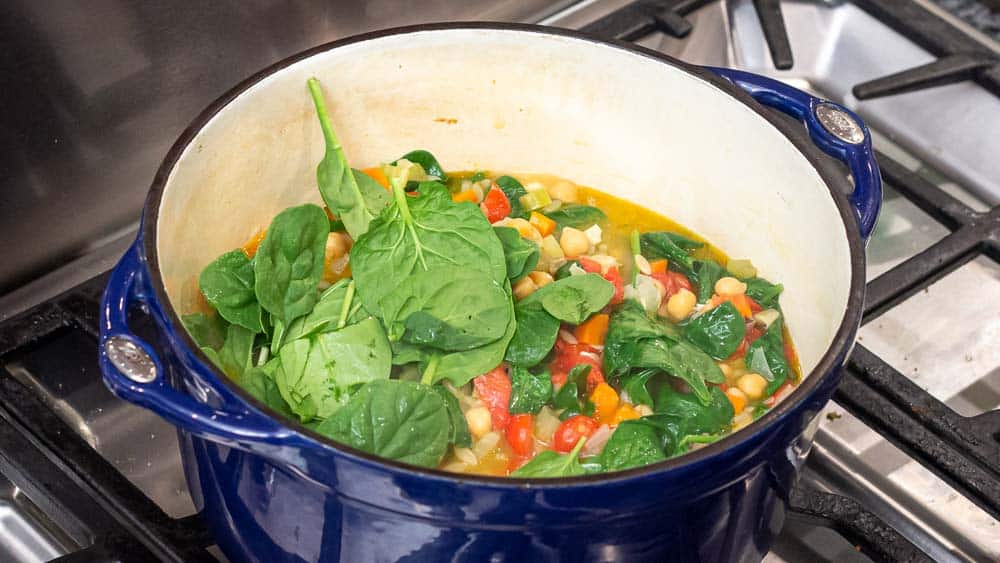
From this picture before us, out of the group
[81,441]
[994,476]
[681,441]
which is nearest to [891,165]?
[994,476]

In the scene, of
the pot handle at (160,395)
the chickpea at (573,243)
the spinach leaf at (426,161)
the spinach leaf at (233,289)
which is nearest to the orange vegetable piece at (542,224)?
the chickpea at (573,243)

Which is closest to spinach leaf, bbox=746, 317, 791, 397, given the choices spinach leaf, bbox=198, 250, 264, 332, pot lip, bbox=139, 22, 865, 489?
pot lip, bbox=139, 22, 865, 489

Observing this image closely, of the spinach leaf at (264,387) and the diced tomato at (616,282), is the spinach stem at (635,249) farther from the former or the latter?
the spinach leaf at (264,387)

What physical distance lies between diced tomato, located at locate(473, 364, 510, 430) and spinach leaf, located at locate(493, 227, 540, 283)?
131mm

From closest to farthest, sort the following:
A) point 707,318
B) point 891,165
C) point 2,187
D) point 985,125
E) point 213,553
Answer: point 213,553
point 707,318
point 2,187
point 891,165
point 985,125

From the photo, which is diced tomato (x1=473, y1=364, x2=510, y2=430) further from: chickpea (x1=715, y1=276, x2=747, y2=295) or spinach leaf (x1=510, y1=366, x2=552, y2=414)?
chickpea (x1=715, y1=276, x2=747, y2=295)

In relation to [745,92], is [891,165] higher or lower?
lower

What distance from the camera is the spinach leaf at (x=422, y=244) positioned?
1207 millimetres

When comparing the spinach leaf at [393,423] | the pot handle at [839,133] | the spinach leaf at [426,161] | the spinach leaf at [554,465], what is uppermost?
Result: the pot handle at [839,133]

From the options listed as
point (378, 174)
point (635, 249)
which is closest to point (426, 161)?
point (378, 174)

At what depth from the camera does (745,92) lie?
4.16ft

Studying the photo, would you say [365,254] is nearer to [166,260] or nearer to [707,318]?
[166,260]

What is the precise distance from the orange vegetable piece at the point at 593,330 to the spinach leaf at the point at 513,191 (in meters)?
0.22

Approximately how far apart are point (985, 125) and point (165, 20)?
3.88 feet
